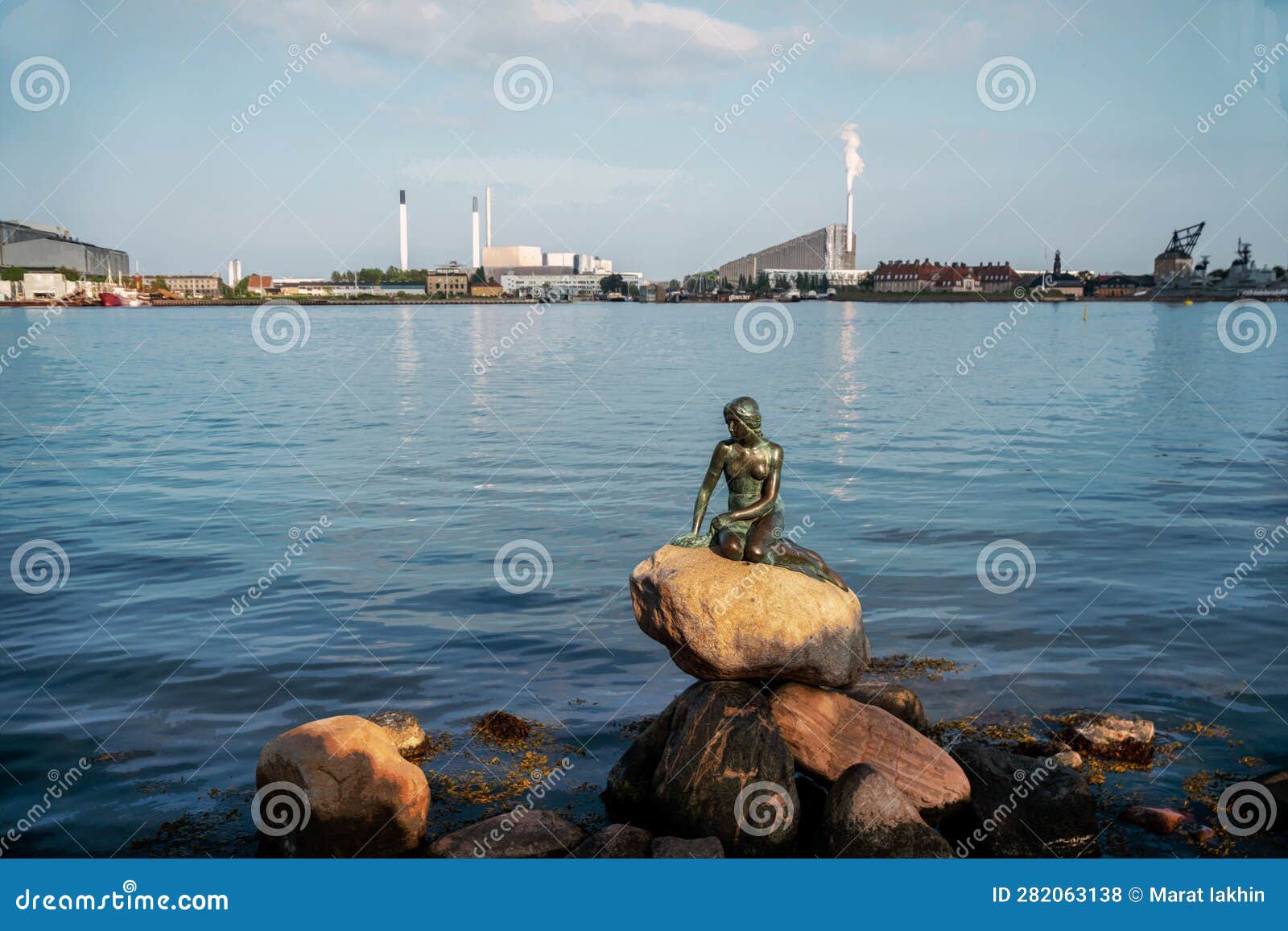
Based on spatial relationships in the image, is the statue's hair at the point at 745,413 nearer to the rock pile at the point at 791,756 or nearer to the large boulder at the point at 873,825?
the rock pile at the point at 791,756

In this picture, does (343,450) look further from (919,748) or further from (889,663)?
(919,748)

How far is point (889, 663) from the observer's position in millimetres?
13617

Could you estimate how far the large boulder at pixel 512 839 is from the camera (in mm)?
8477

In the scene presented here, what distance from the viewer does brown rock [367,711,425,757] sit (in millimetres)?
10820

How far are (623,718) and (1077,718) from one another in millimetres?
4896

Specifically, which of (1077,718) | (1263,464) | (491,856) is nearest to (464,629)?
(491,856)

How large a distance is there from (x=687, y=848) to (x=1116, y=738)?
5143 millimetres
